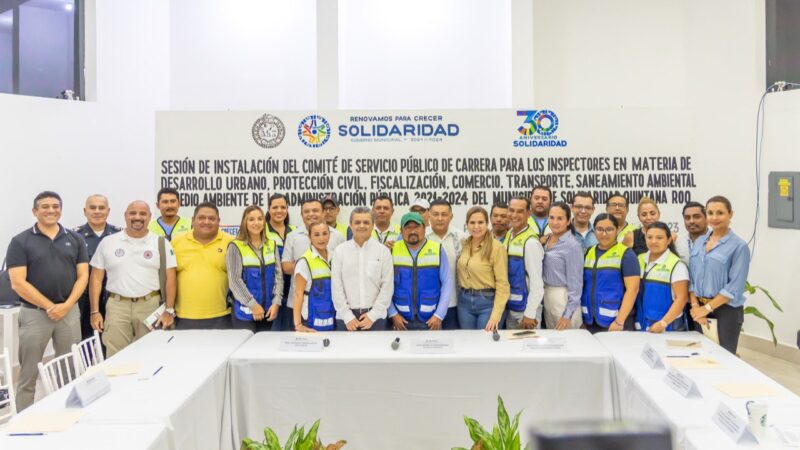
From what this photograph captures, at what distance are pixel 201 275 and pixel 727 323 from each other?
2.90m

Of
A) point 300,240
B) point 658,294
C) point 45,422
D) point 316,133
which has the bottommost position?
point 45,422

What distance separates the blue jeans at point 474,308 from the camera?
336cm

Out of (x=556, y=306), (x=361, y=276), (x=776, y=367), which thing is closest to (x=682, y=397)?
(x=556, y=306)

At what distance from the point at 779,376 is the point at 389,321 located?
3.13 meters

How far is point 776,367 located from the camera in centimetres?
474

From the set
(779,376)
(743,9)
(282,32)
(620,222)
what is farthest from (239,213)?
(743,9)

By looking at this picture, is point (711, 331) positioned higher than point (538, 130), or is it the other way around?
point (538, 130)

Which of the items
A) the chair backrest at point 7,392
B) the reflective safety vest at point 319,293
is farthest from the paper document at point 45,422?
the reflective safety vest at point 319,293

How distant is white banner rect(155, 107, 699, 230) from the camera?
473cm

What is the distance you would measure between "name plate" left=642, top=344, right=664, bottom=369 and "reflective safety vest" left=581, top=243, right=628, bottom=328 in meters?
0.75

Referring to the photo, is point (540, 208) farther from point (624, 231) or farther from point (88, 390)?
point (88, 390)

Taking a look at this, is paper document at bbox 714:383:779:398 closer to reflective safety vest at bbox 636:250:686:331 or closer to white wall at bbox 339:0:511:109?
reflective safety vest at bbox 636:250:686:331

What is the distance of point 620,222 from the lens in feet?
13.1

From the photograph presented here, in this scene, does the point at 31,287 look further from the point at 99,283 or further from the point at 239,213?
the point at 239,213
